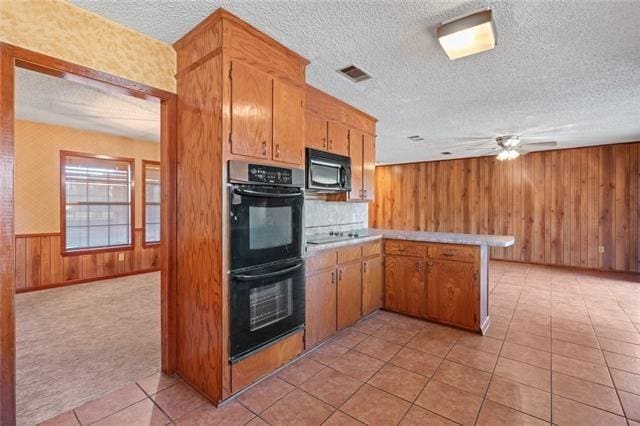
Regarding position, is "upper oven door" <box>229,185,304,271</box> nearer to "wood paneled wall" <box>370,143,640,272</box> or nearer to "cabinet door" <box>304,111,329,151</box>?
"cabinet door" <box>304,111,329,151</box>

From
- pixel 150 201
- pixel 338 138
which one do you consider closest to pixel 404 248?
pixel 338 138

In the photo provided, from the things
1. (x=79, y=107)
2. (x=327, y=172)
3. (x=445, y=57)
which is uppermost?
(x=79, y=107)

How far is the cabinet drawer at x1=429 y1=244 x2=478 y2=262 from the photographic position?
3.07m

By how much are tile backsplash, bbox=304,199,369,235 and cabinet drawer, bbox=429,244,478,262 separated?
3.86 feet

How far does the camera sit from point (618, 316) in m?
3.56

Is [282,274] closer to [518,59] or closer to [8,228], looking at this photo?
[8,228]

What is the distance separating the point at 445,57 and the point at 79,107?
4.42m

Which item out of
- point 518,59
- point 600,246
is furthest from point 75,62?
point 600,246

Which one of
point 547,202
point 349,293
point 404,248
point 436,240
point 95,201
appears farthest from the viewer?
point 547,202

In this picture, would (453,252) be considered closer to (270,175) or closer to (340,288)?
(340,288)

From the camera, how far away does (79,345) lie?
284 centimetres

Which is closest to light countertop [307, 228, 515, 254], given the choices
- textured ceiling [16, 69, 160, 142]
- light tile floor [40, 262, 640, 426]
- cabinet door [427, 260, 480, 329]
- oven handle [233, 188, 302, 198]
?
cabinet door [427, 260, 480, 329]

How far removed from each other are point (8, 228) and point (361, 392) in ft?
7.91

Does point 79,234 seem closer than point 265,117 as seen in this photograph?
No
